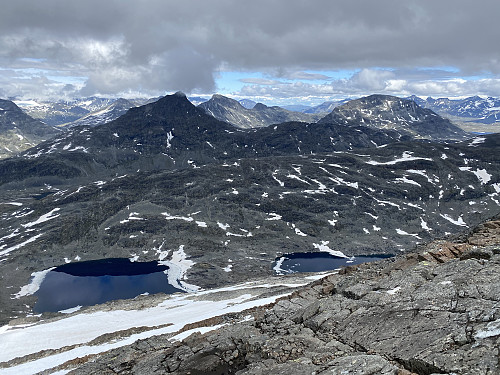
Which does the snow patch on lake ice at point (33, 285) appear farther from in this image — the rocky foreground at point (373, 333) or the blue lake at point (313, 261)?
the rocky foreground at point (373, 333)

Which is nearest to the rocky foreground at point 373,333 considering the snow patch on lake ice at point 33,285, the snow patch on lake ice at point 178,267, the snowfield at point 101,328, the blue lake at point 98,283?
the snowfield at point 101,328

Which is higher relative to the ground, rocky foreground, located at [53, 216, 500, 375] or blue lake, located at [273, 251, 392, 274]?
rocky foreground, located at [53, 216, 500, 375]

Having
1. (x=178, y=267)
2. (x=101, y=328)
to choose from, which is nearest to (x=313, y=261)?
(x=178, y=267)

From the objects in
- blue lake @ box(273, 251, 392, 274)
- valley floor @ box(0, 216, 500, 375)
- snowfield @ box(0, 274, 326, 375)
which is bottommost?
blue lake @ box(273, 251, 392, 274)

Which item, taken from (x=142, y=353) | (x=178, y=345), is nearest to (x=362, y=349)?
(x=178, y=345)

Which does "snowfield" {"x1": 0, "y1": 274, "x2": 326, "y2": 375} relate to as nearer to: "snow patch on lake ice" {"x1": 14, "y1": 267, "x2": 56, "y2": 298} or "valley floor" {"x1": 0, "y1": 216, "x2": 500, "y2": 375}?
"valley floor" {"x1": 0, "y1": 216, "x2": 500, "y2": 375}

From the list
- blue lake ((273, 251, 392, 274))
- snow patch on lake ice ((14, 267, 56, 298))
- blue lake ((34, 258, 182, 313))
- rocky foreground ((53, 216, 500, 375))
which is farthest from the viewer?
blue lake ((273, 251, 392, 274))

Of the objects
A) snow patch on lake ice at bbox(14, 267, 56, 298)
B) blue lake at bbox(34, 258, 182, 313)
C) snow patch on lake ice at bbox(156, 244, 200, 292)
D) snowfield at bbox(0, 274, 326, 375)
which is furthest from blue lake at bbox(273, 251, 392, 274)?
snowfield at bbox(0, 274, 326, 375)
